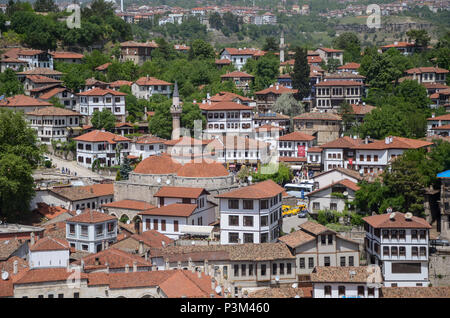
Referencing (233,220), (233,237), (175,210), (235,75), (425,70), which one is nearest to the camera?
(233,237)

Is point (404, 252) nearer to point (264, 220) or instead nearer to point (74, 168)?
point (264, 220)

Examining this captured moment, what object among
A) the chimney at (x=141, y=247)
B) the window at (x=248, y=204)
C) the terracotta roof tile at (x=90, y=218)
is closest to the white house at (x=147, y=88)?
the terracotta roof tile at (x=90, y=218)

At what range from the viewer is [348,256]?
1416 inches

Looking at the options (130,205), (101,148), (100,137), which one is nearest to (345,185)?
(130,205)

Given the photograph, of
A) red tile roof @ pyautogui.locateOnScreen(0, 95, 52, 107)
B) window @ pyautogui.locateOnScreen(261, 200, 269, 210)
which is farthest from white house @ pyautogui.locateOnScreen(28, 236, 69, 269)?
red tile roof @ pyautogui.locateOnScreen(0, 95, 52, 107)

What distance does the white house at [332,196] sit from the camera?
43.6m

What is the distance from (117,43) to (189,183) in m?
48.4

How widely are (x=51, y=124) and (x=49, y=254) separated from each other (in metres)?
30.9

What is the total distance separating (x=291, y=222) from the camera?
44.9 meters

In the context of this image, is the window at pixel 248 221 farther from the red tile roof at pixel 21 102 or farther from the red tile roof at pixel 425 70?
the red tile roof at pixel 425 70

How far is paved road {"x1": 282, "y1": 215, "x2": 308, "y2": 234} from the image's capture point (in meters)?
43.2

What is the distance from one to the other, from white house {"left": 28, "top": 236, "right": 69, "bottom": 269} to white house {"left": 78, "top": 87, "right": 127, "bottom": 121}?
111 feet

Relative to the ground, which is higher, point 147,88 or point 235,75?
point 235,75

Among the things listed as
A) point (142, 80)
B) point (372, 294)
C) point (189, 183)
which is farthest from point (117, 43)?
point (372, 294)
